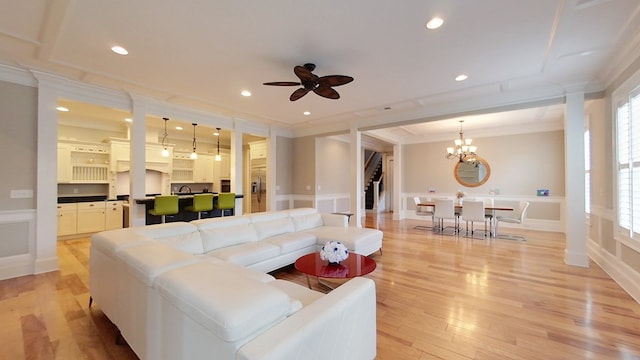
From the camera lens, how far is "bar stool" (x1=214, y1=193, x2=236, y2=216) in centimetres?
538

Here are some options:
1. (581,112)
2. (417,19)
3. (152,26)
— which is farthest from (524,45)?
(152,26)

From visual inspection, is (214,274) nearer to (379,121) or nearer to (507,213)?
(379,121)

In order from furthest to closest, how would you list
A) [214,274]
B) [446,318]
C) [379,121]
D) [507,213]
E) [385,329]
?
1. [507,213]
2. [379,121]
3. [446,318]
4. [385,329]
5. [214,274]

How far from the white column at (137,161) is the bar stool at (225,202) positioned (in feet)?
4.33

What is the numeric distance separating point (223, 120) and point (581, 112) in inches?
258

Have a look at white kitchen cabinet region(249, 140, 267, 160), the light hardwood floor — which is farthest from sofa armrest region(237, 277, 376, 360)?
white kitchen cabinet region(249, 140, 267, 160)

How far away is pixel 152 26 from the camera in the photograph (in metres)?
2.54

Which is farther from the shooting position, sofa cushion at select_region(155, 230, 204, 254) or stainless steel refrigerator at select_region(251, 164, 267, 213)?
stainless steel refrigerator at select_region(251, 164, 267, 213)

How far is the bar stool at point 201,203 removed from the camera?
4.98 metres

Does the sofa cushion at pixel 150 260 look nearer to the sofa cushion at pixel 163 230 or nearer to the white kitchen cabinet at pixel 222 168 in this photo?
the sofa cushion at pixel 163 230

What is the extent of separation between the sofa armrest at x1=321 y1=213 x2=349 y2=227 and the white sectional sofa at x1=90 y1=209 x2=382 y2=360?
2516mm

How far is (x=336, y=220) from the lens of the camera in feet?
15.1

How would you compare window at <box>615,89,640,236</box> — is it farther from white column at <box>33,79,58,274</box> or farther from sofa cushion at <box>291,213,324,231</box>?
white column at <box>33,79,58,274</box>

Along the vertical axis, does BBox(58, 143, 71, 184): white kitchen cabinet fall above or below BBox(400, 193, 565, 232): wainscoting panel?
above
